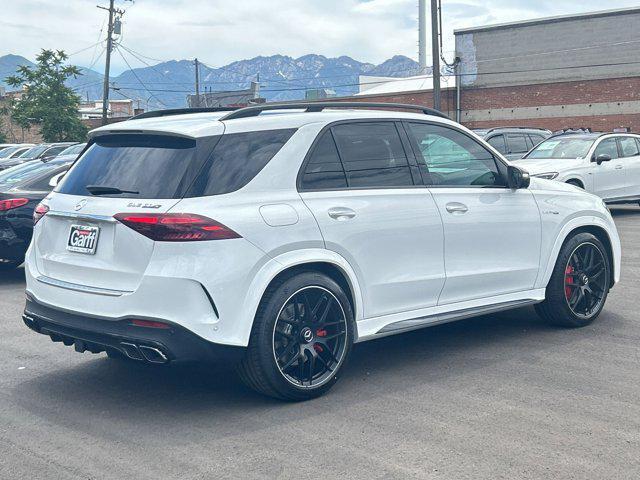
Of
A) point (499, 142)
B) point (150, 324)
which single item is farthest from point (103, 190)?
point (499, 142)

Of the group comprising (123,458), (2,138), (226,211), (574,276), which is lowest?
(123,458)

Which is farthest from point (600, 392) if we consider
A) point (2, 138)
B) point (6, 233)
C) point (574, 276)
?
point (2, 138)

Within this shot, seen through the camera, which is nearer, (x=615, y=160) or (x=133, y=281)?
(x=133, y=281)

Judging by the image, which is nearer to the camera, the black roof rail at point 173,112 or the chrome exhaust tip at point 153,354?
the chrome exhaust tip at point 153,354

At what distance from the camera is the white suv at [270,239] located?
486 centimetres

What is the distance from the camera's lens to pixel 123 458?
4.39m

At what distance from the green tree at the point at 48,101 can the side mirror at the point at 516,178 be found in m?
46.8

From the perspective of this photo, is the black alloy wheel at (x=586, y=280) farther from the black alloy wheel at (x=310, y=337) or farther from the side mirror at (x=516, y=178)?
the black alloy wheel at (x=310, y=337)

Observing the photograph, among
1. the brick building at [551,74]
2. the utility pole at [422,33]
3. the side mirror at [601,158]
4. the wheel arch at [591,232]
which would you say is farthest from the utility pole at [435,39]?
the utility pole at [422,33]

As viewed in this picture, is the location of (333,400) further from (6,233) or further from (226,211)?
(6,233)

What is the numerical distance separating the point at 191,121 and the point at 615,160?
45.3 feet

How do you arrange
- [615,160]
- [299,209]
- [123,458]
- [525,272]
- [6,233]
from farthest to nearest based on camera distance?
[615,160], [6,233], [525,272], [299,209], [123,458]


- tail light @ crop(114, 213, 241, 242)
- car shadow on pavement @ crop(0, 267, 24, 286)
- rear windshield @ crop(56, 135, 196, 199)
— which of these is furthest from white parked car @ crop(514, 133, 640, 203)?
tail light @ crop(114, 213, 241, 242)

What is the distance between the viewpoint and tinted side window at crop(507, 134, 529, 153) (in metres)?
21.1
